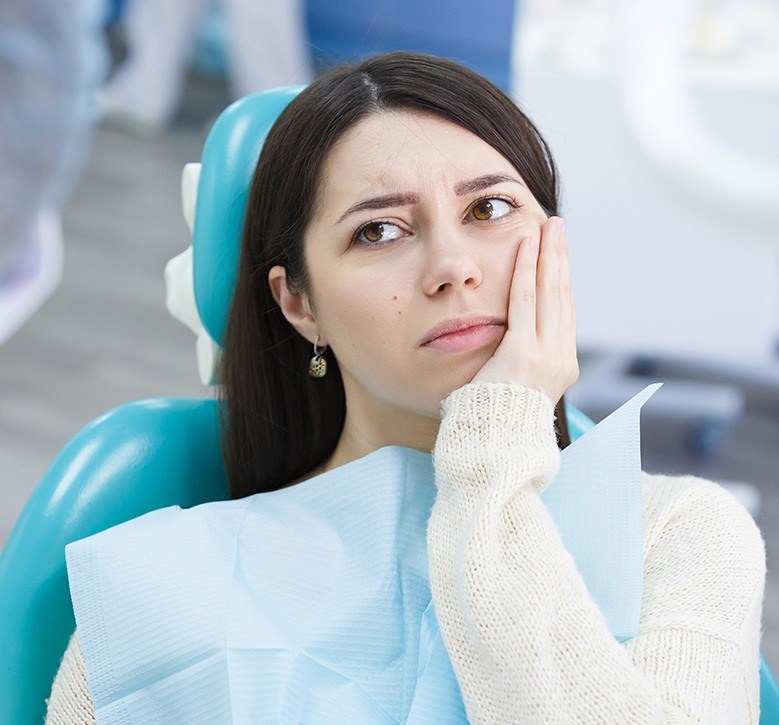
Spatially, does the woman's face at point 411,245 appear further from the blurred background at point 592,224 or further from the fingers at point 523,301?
Answer: the blurred background at point 592,224

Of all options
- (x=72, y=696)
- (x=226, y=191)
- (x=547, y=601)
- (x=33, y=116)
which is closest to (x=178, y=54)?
(x=33, y=116)

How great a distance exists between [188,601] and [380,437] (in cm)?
25

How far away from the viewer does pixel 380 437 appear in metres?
1.23

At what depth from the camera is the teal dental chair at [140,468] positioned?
1.17 meters

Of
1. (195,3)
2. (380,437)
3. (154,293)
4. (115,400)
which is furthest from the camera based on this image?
(195,3)

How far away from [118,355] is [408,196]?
2.00 meters

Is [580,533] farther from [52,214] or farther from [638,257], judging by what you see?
[52,214]

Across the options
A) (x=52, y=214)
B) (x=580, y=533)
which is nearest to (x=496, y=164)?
(x=580, y=533)

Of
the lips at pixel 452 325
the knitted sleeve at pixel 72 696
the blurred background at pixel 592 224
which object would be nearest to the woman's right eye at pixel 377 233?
the lips at pixel 452 325

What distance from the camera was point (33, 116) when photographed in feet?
8.87

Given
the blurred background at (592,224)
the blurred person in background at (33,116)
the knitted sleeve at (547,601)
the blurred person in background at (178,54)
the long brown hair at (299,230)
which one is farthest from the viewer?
the blurred person in background at (178,54)

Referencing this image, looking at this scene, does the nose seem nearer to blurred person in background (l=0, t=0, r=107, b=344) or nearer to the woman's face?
the woman's face

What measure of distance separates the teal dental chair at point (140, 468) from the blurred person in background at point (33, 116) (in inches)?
51.9

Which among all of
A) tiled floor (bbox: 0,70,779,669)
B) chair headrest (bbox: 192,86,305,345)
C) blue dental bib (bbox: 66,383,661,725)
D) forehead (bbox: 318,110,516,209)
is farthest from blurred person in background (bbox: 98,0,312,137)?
blue dental bib (bbox: 66,383,661,725)
